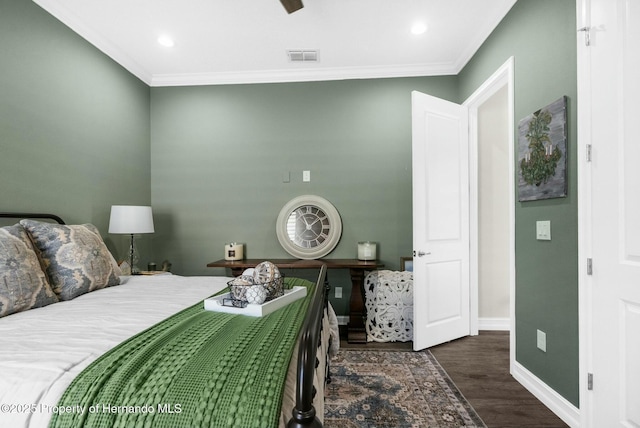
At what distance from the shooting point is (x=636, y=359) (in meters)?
1.41

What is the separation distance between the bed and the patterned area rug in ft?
2.95

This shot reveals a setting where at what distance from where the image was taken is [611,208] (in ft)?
4.99

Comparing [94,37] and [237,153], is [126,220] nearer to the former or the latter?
[237,153]

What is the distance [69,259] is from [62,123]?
134 centimetres

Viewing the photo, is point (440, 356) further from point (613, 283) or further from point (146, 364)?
point (146, 364)

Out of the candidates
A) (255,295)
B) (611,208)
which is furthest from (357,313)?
(611,208)

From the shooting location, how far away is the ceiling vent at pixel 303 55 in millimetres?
3209

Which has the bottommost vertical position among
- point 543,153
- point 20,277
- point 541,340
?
point 541,340

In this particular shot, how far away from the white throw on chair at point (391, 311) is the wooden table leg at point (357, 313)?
8cm

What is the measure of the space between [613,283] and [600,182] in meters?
0.49

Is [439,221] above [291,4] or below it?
below

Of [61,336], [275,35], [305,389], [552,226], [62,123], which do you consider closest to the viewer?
[305,389]

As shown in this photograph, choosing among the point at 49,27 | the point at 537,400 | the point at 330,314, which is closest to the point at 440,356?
the point at 537,400

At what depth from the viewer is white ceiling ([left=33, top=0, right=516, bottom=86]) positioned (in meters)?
2.52
